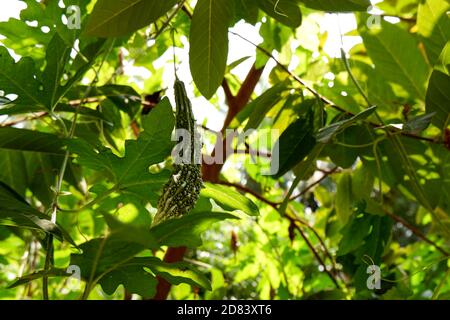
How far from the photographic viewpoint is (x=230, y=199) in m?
0.84

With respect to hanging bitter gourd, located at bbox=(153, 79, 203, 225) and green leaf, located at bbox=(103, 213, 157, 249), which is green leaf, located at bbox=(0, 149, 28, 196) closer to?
hanging bitter gourd, located at bbox=(153, 79, 203, 225)

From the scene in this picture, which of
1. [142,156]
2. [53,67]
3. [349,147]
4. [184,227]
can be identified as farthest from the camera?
[349,147]

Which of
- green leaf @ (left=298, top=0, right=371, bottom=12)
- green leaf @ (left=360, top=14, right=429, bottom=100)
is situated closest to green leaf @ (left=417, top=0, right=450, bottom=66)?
green leaf @ (left=360, top=14, right=429, bottom=100)

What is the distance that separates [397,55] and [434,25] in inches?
4.8

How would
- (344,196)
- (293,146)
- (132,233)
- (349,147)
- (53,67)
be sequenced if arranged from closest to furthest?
(132,233) → (53,67) → (293,146) → (349,147) → (344,196)

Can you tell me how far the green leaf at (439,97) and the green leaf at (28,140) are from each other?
56 cm

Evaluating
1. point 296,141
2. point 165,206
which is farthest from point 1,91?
point 296,141

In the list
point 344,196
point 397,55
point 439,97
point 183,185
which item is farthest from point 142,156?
point 344,196

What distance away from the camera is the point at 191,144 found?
0.76 m

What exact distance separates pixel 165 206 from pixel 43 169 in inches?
23.8

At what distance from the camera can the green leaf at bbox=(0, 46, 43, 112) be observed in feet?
2.87

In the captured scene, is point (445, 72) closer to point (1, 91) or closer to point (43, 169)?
point (1, 91)

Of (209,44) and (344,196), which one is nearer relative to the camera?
(209,44)

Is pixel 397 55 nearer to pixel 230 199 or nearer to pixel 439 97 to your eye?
pixel 439 97
